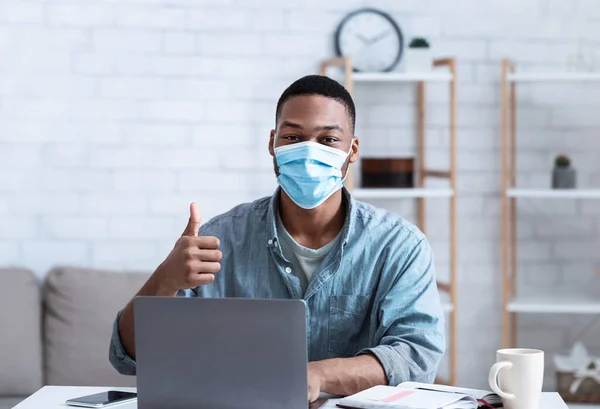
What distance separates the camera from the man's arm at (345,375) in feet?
5.43

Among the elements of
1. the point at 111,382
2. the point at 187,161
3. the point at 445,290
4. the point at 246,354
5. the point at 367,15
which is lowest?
the point at 111,382

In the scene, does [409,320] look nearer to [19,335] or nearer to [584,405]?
[584,405]

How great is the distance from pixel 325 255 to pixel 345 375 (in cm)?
40

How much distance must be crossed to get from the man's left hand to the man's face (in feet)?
1.84

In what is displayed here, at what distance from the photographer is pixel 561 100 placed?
3.62 meters

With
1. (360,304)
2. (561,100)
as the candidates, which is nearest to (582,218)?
(561,100)

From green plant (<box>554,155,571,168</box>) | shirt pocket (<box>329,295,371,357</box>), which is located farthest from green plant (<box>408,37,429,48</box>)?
shirt pocket (<box>329,295,371,357</box>)

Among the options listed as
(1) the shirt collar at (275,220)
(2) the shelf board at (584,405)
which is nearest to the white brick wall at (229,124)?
(2) the shelf board at (584,405)

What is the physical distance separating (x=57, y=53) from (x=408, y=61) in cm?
137

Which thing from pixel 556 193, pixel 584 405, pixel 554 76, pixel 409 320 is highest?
pixel 554 76

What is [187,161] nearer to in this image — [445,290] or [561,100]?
[445,290]

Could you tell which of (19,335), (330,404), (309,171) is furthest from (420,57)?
(330,404)

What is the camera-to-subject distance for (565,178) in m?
3.40

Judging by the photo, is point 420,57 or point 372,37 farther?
point 372,37
